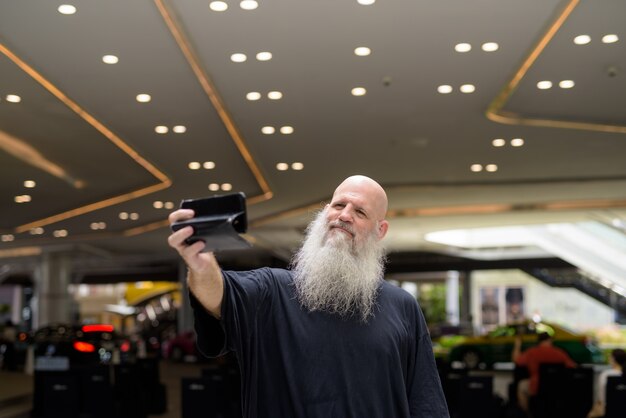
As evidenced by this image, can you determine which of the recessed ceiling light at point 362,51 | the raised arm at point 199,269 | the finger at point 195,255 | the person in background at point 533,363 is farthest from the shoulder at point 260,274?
the person in background at point 533,363

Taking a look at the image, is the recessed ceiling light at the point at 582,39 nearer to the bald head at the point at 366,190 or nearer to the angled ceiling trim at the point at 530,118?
the angled ceiling trim at the point at 530,118

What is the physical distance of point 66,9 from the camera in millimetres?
7375

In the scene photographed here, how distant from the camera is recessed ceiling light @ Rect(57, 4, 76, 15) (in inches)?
288

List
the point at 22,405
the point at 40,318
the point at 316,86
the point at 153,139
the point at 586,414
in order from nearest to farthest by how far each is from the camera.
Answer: the point at 316,86 → the point at 586,414 → the point at 153,139 → the point at 22,405 → the point at 40,318

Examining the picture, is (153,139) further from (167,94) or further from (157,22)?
(157,22)

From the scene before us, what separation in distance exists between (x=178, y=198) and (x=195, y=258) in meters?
16.4

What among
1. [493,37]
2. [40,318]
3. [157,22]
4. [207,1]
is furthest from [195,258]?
[40,318]

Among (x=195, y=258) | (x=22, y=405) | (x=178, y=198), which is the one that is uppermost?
(x=178, y=198)

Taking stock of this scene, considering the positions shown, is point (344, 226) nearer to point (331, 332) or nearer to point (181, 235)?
point (331, 332)

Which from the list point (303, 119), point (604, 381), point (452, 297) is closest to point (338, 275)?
point (303, 119)

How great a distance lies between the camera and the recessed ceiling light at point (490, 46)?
27.4 ft

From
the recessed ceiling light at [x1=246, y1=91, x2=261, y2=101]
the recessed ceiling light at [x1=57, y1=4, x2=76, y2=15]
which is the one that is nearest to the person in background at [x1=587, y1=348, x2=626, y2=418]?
the recessed ceiling light at [x1=246, y1=91, x2=261, y2=101]

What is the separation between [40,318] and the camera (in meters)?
29.4

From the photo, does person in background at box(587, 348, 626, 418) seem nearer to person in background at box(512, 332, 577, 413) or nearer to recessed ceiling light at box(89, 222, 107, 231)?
person in background at box(512, 332, 577, 413)
